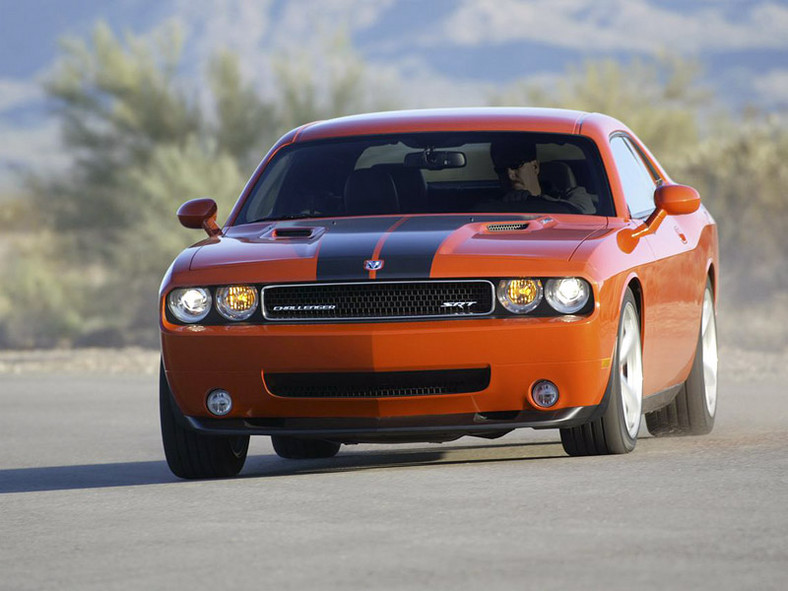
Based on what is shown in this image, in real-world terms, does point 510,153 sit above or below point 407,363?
above

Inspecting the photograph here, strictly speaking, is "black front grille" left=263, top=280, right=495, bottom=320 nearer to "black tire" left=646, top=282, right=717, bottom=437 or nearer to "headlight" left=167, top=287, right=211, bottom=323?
"headlight" left=167, top=287, right=211, bottom=323

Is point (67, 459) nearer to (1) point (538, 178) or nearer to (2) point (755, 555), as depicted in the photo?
(1) point (538, 178)

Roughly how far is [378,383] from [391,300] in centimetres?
36

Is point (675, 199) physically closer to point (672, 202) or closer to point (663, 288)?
point (672, 202)

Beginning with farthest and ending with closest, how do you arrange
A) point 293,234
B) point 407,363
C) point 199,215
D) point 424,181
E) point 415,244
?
point 199,215 < point 424,181 < point 293,234 < point 415,244 < point 407,363

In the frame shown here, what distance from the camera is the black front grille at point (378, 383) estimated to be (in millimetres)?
7984

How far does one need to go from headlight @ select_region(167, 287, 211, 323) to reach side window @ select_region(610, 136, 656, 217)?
2.26m

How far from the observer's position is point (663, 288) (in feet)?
30.3

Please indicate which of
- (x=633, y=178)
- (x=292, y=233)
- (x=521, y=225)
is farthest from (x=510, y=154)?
(x=292, y=233)

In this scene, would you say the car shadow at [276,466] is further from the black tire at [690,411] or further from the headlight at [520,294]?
the headlight at [520,294]

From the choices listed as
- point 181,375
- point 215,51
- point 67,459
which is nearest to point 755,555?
point 181,375

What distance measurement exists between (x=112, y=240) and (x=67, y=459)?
19.8 metres

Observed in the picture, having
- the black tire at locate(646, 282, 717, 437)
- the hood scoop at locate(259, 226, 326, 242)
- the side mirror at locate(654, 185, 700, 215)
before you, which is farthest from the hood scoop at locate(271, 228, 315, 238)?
the black tire at locate(646, 282, 717, 437)

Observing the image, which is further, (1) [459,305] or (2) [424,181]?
(2) [424,181]
